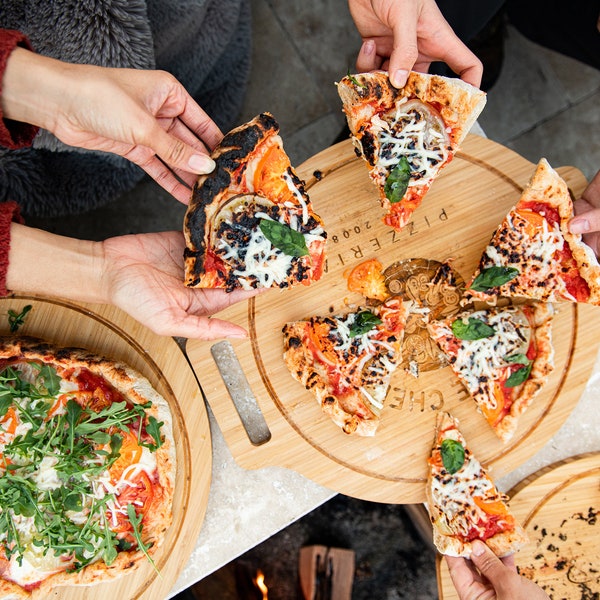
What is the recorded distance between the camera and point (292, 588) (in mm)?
4336

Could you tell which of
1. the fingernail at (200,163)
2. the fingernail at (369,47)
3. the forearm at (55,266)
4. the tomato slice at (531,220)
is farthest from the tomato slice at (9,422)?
the tomato slice at (531,220)

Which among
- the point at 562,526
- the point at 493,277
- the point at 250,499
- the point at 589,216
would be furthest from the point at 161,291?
the point at 562,526

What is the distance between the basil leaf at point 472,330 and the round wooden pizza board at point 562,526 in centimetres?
86

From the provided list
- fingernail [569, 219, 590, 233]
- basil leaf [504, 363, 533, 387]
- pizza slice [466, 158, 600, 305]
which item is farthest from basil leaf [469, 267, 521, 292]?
basil leaf [504, 363, 533, 387]

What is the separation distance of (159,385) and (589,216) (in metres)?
2.46

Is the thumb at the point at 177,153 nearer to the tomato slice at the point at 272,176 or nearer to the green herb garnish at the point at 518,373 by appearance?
the tomato slice at the point at 272,176

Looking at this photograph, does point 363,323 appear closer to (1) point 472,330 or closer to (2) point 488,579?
(1) point 472,330

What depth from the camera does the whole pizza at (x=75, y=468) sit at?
2.87 m

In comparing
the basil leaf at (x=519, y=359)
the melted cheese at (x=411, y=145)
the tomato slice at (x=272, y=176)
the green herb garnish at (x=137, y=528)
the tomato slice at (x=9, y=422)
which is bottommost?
the green herb garnish at (x=137, y=528)

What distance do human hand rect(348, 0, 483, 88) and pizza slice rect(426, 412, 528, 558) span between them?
6.39 ft

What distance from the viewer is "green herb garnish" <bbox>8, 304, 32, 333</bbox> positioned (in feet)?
10.1

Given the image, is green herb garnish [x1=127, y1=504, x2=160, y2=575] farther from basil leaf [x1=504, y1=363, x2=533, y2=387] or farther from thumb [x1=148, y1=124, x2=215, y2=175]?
basil leaf [x1=504, y1=363, x2=533, y2=387]

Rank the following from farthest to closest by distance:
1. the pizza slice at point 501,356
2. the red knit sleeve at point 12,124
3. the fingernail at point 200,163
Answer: the pizza slice at point 501,356, the fingernail at point 200,163, the red knit sleeve at point 12,124

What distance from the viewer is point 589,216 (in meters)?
3.05
